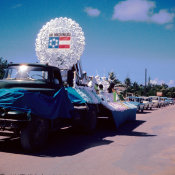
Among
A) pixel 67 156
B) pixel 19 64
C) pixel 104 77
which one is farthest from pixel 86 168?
pixel 104 77

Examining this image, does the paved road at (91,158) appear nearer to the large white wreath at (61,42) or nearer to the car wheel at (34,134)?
the car wheel at (34,134)

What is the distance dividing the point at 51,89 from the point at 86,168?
2868mm

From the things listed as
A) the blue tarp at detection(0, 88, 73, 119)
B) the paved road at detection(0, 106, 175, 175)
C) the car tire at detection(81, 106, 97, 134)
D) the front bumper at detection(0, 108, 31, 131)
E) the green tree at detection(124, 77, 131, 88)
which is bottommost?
the paved road at detection(0, 106, 175, 175)

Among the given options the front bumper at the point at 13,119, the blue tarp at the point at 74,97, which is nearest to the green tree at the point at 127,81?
the blue tarp at the point at 74,97

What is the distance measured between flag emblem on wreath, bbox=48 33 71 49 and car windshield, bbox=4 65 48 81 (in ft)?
13.4

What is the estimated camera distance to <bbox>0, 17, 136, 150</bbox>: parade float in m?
5.62

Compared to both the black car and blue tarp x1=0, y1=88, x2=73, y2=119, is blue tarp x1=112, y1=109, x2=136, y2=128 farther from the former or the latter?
blue tarp x1=0, y1=88, x2=73, y2=119

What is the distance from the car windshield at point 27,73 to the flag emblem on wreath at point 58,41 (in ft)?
13.4

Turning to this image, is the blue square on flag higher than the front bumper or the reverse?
higher

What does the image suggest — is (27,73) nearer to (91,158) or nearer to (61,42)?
(91,158)

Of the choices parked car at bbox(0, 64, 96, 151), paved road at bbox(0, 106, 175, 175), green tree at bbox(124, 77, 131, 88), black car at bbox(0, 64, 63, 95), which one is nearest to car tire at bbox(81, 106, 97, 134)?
parked car at bbox(0, 64, 96, 151)

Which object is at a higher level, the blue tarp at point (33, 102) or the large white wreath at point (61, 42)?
the large white wreath at point (61, 42)

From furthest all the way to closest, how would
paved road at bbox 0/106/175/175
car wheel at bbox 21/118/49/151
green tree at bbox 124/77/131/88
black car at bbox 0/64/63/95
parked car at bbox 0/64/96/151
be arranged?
green tree at bbox 124/77/131/88 → black car at bbox 0/64/63/95 → car wheel at bbox 21/118/49/151 → parked car at bbox 0/64/96/151 → paved road at bbox 0/106/175/175

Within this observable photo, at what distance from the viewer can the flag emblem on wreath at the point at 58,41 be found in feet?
36.8
